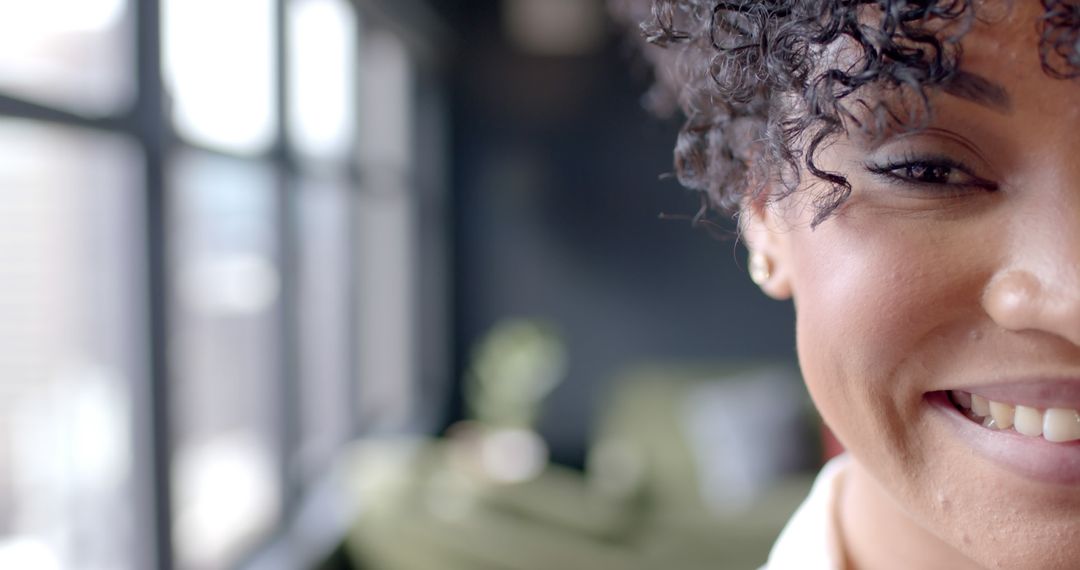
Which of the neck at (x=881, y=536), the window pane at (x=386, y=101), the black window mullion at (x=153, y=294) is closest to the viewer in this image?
the neck at (x=881, y=536)

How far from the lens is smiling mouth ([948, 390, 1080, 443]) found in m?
0.67

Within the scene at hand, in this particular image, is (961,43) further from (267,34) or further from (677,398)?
(677,398)

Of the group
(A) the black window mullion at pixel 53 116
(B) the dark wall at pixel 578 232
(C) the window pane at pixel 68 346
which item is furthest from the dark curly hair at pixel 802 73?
(B) the dark wall at pixel 578 232

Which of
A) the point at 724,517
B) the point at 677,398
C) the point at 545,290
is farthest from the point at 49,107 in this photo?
the point at 545,290

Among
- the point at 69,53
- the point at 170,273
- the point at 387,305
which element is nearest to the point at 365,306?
the point at 387,305

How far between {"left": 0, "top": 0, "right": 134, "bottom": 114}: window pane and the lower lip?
185 centimetres

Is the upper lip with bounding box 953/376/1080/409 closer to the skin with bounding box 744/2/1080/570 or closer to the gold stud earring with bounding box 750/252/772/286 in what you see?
the skin with bounding box 744/2/1080/570

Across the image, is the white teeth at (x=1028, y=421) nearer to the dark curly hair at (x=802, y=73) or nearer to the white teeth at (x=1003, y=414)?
the white teeth at (x=1003, y=414)

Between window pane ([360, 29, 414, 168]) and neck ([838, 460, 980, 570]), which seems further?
window pane ([360, 29, 414, 168])

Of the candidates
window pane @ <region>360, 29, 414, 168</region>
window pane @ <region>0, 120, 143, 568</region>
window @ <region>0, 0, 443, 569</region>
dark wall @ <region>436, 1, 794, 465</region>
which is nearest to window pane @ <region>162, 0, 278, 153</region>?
window @ <region>0, 0, 443, 569</region>

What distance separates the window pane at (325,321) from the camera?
4.11m

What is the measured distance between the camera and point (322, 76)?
4.33 meters

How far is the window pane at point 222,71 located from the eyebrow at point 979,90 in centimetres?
231

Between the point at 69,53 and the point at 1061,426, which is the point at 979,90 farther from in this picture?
the point at 69,53
